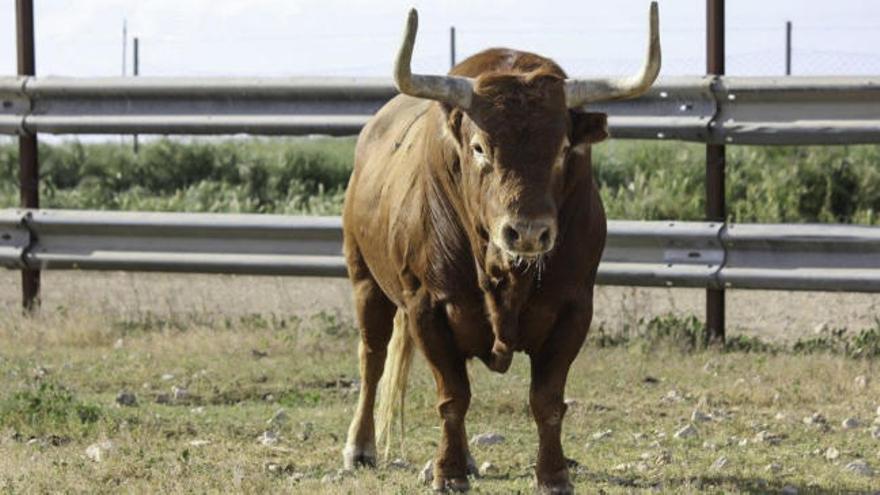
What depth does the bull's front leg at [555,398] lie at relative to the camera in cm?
745

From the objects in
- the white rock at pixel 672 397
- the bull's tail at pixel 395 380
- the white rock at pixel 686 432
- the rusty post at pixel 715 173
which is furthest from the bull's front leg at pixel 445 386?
the rusty post at pixel 715 173

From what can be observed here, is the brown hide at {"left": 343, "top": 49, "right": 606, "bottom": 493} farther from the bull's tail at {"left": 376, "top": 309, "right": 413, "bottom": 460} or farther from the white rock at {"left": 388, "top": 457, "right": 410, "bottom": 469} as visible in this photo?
the white rock at {"left": 388, "top": 457, "right": 410, "bottom": 469}

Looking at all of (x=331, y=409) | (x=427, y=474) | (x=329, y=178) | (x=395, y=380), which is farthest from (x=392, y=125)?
(x=329, y=178)

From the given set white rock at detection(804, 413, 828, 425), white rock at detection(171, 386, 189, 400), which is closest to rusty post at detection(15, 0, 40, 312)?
white rock at detection(171, 386, 189, 400)

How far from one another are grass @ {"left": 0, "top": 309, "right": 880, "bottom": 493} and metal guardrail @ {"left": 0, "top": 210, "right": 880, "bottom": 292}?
1.40 ft

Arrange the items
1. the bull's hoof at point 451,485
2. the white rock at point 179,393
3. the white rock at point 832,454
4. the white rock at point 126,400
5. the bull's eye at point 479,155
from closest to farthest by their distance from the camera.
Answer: the bull's eye at point 479,155 < the bull's hoof at point 451,485 < the white rock at point 832,454 < the white rock at point 126,400 < the white rock at point 179,393

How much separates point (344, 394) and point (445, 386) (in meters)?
3.02

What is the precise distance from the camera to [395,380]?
8844 millimetres

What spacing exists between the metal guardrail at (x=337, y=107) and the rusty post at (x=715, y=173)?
34cm

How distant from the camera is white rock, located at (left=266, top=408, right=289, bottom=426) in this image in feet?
31.3

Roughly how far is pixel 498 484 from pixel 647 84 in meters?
1.85

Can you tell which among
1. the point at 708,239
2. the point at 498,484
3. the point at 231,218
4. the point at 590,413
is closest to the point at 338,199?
the point at 231,218

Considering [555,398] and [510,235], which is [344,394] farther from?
[510,235]

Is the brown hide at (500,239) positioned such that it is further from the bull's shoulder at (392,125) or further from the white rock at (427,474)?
the bull's shoulder at (392,125)
